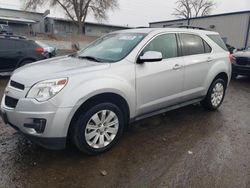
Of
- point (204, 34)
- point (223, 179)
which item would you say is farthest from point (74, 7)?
point (223, 179)

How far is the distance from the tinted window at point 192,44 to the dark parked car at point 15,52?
20.5ft

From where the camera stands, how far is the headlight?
280 cm

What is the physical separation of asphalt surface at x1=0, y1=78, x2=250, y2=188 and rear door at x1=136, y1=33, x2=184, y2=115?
556 millimetres

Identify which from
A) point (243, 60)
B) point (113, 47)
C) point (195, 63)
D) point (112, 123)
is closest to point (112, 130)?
point (112, 123)

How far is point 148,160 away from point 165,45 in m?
1.92

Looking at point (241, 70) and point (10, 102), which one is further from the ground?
point (10, 102)

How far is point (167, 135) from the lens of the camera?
13.2ft

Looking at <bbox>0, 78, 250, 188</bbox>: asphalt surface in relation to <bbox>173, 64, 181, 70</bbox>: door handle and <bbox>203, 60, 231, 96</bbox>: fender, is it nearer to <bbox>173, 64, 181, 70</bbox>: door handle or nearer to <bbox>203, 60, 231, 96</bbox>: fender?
<bbox>203, 60, 231, 96</bbox>: fender

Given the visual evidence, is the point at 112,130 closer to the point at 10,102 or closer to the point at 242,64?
the point at 10,102

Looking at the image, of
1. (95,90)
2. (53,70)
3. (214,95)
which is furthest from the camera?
(214,95)

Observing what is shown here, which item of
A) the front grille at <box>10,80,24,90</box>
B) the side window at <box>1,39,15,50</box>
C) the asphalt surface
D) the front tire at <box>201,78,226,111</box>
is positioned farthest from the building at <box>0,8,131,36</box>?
the asphalt surface

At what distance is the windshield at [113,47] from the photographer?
3605mm

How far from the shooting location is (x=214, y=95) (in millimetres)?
5062

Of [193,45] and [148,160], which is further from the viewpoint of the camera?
[193,45]
